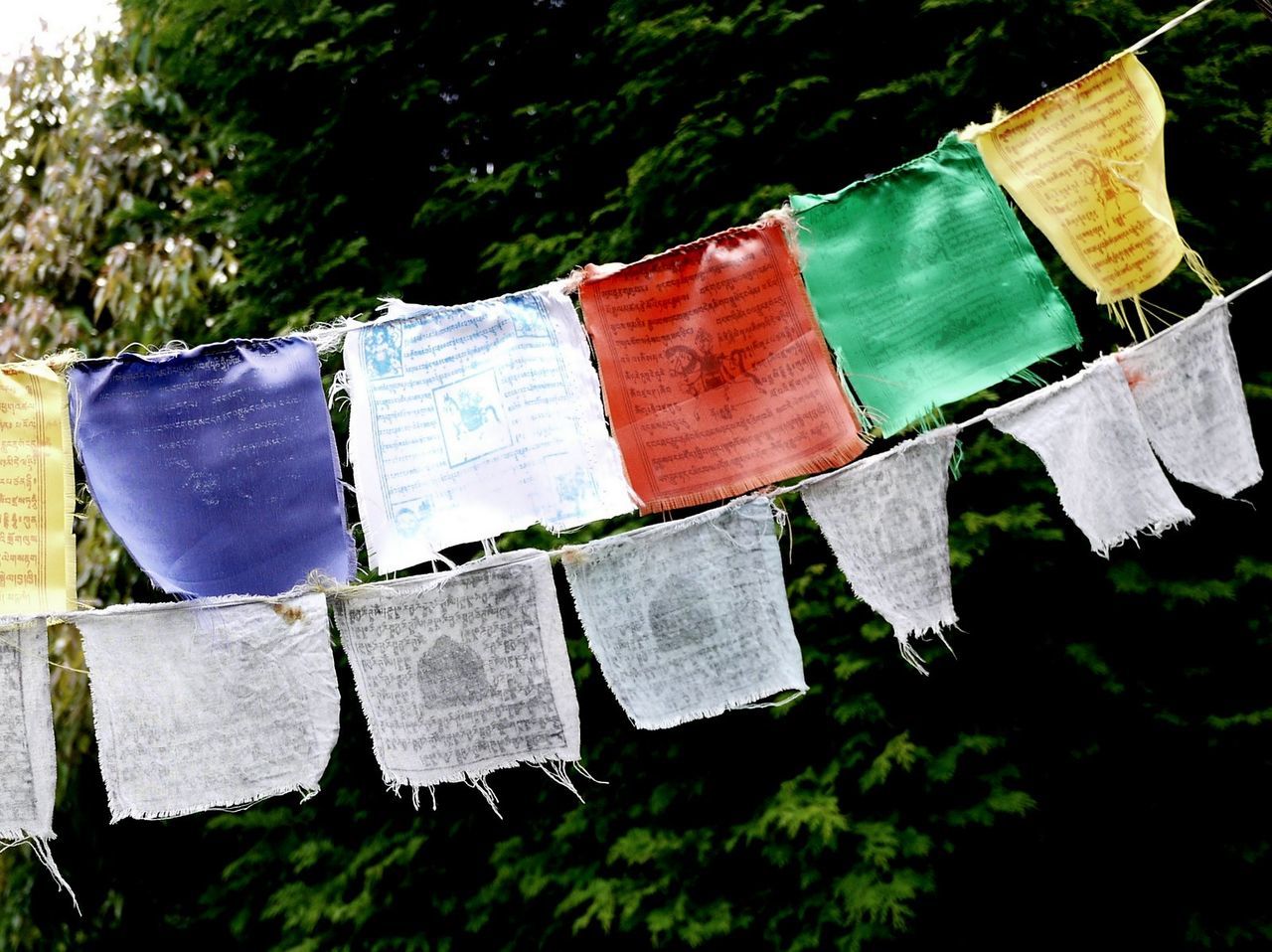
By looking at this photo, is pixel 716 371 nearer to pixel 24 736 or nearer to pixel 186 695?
pixel 186 695

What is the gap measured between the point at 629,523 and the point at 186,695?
174cm

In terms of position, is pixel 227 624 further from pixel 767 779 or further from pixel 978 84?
pixel 978 84

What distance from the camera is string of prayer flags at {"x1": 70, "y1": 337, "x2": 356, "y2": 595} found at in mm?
2383

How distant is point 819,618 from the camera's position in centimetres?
370

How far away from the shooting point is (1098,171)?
2600 mm

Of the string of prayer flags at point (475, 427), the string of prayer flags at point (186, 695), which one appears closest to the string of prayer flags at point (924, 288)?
the string of prayer flags at point (475, 427)

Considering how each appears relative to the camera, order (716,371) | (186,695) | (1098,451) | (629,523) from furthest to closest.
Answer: (629,523) < (1098,451) < (716,371) < (186,695)

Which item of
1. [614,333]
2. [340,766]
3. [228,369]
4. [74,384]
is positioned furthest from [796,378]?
[340,766]

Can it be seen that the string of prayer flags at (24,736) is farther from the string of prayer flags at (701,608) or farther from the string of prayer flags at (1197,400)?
the string of prayer flags at (1197,400)

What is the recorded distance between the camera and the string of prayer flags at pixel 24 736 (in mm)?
2359

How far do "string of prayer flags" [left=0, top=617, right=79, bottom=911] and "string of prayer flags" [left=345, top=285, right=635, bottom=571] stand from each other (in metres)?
0.70

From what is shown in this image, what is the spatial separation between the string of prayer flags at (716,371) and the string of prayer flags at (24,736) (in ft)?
4.04

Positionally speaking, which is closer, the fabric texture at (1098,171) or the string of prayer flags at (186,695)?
the string of prayer flags at (186,695)

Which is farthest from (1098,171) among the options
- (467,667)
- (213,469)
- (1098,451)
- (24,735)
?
(24,735)
